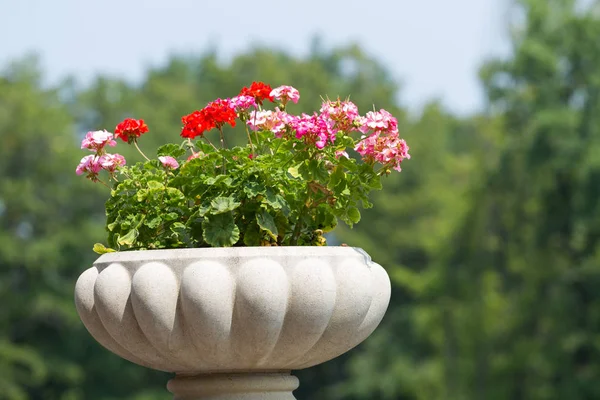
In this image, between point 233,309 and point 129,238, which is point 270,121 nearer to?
point 129,238

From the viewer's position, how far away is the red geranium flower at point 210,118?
4.48 m

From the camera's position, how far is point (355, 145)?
14.9 feet

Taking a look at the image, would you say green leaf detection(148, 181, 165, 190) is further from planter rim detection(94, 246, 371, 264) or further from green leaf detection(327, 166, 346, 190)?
green leaf detection(327, 166, 346, 190)

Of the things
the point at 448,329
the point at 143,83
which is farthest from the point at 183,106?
the point at 448,329

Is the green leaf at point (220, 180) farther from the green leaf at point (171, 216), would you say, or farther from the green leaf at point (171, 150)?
the green leaf at point (171, 150)

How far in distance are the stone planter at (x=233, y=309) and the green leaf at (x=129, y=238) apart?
133 millimetres

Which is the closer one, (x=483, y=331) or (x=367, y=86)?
(x=483, y=331)

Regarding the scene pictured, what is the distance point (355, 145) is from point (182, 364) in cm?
→ 118

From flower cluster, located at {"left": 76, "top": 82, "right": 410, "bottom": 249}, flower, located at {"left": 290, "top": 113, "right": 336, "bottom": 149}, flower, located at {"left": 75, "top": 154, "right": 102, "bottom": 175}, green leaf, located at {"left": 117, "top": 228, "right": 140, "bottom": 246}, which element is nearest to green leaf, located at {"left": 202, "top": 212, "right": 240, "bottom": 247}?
flower cluster, located at {"left": 76, "top": 82, "right": 410, "bottom": 249}

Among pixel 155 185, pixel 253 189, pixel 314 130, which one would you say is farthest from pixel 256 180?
pixel 155 185

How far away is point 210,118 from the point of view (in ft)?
14.8

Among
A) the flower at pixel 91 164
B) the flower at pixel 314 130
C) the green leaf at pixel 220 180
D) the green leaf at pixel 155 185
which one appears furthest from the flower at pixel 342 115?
the flower at pixel 91 164

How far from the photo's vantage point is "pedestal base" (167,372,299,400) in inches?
168

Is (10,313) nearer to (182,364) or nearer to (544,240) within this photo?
(544,240)
